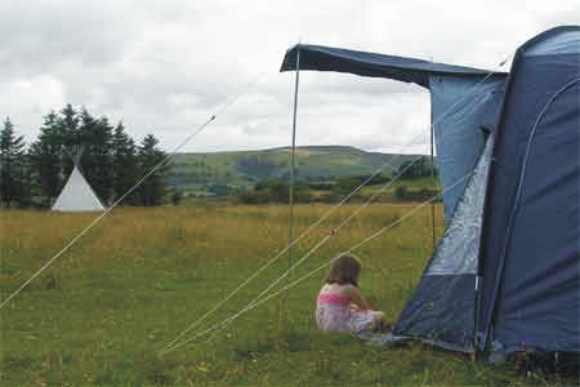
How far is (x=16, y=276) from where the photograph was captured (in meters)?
14.0

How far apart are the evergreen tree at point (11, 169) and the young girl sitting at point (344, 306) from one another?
5526 cm

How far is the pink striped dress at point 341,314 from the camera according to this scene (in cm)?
787

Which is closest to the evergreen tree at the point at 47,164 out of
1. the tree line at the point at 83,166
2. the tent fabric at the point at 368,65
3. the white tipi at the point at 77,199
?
the tree line at the point at 83,166

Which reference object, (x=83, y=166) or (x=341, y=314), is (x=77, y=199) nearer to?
(x=83, y=166)

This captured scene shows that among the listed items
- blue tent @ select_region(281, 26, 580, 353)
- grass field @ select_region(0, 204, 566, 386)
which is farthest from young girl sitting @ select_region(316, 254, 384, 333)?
blue tent @ select_region(281, 26, 580, 353)

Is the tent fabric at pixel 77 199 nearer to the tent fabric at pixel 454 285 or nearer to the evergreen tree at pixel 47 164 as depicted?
the evergreen tree at pixel 47 164

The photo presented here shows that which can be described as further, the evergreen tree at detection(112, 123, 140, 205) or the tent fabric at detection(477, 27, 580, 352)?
the evergreen tree at detection(112, 123, 140, 205)

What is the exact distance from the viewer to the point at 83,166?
207 ft

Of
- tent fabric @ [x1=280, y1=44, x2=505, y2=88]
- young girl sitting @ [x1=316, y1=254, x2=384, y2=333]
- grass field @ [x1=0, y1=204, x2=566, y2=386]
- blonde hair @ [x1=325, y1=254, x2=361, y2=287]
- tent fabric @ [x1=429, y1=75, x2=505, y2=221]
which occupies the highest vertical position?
tent fabric @ [x1=280, y1=44, x2=505, y2=88]

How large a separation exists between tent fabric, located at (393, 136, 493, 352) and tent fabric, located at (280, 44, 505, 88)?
1.65 metres

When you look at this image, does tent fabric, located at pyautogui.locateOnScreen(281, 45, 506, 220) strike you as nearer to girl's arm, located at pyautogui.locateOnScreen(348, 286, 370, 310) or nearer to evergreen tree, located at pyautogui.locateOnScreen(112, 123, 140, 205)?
girl's arm, located at pyautogui.locateOnScreen(348, 286, 370, 310)

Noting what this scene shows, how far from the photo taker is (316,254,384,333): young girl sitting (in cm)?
789

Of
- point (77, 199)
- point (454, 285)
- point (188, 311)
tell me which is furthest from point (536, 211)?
point (77, 199)

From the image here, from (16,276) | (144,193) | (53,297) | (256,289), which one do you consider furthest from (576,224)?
(144,193)
